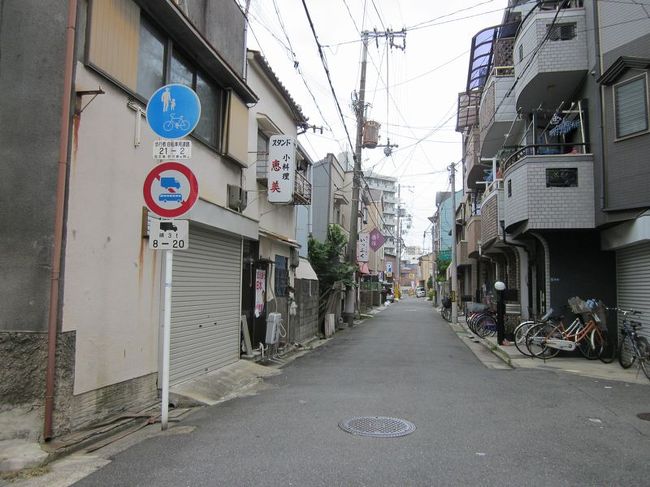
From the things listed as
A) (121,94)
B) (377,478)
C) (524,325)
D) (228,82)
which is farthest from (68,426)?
(524,325)

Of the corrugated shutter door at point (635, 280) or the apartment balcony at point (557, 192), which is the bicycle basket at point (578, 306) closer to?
the corrugated shutter door at point (635, 280)

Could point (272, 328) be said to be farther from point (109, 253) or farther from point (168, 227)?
point (168, 227)

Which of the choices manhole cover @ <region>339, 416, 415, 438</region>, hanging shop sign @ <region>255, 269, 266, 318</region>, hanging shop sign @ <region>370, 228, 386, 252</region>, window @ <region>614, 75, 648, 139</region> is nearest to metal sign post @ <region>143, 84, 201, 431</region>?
manhole cover @ <region>339, 416, 415, 438</region>

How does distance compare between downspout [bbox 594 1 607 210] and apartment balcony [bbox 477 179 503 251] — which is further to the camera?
apartment balcony [bbox 477 179 503 251]

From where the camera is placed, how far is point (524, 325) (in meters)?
12.8

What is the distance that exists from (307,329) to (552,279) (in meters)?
7.88

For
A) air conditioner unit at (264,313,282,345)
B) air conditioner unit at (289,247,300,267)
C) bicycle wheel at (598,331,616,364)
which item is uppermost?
air conditioner unit at (289,247,300,267)

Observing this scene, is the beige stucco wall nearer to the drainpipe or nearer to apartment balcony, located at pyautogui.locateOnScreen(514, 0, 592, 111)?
apartment balcony, located at pyautogui.locateOnScreen(514, 0, 592, 111)

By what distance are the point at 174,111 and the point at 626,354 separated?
10.2 meters

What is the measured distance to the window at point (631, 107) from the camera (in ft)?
34.1

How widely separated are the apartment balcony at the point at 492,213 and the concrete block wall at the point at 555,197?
3.02 metres

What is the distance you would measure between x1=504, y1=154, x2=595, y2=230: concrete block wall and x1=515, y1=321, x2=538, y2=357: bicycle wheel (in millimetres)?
2448

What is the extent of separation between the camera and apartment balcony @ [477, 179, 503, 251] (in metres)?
15.8

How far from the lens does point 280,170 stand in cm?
1191
